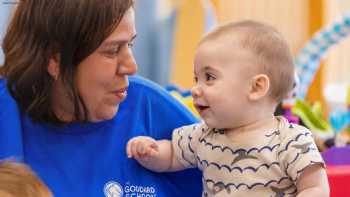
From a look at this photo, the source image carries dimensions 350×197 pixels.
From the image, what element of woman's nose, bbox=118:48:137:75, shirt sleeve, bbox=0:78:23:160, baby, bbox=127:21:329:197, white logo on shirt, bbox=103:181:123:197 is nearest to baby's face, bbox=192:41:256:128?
baby, bbox=127:21:329:197

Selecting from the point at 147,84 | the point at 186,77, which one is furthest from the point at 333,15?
the point at 147,84

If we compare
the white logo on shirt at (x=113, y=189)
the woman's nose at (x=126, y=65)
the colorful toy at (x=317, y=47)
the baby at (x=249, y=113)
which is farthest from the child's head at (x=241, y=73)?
the colorful toy at (x=317, y=47)

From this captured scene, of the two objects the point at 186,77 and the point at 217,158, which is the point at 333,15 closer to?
the point at 186,77

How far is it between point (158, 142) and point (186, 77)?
2546 mm

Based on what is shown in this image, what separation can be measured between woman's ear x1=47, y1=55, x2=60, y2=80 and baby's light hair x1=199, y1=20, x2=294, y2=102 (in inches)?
11.1

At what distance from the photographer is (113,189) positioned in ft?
4.46

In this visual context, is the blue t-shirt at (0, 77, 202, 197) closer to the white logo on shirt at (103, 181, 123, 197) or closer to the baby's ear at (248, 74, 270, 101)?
the white logo on shirt at (103, 181, 123, 197)

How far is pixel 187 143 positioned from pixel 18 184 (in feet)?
1.68

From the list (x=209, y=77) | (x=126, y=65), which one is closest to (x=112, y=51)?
(x=126, y=65)

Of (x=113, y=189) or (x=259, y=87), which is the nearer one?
(x=259, y=87)

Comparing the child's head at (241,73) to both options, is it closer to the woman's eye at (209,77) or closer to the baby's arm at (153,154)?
the woman's eye at (209,77)

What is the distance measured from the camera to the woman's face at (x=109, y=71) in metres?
1.30

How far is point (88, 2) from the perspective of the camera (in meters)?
1.29

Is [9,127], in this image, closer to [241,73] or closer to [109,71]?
[109,71]
